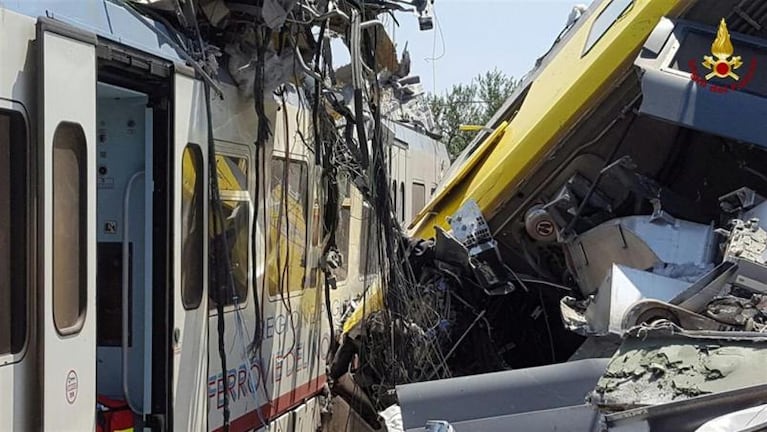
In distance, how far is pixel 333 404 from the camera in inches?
261

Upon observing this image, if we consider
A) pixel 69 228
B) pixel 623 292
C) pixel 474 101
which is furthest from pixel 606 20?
pixel 474 101

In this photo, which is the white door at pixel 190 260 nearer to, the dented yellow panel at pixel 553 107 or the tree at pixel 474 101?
the dented yellow panel at pixel 553 107

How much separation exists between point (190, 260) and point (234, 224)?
601 mm

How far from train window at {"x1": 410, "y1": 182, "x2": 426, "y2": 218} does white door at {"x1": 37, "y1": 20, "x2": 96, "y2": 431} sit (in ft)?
25.5

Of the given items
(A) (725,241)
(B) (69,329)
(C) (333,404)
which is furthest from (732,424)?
(C) (333,404)

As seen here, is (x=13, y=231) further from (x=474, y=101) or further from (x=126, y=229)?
(x=474, y=101)

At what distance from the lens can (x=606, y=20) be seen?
5.86 metres

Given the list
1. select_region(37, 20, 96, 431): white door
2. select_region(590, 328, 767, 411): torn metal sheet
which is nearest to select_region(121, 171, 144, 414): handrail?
select_region(37, 20, 96, 431): white door

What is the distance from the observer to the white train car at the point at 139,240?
9.61 feet

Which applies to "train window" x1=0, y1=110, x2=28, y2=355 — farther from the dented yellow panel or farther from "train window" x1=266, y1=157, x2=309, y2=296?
the dented yellow panel

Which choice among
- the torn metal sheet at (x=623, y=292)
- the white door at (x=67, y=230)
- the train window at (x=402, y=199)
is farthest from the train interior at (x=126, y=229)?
the train window at (x=402, y=199)

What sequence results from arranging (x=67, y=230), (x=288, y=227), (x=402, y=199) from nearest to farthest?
1. (x=67, y=230)
2. (x=288, y=227)
3. (x=402, y=199)

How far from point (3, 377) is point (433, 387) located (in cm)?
171

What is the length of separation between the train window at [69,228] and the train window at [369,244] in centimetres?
289
